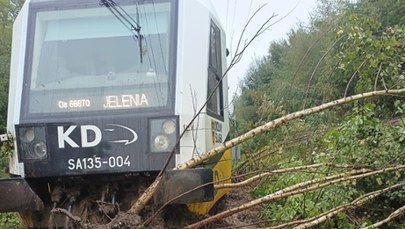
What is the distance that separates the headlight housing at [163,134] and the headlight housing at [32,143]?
3.14 feet

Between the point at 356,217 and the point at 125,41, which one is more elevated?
the point at 125,41

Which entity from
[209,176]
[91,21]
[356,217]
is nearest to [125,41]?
[91,21]

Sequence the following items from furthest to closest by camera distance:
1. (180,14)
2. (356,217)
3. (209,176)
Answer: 1. (356,217)
2. (180,14)
3. (209,176)

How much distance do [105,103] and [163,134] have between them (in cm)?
62

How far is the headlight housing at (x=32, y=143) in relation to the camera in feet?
16.2

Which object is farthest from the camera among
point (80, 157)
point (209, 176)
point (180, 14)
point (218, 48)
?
point (218, 48)

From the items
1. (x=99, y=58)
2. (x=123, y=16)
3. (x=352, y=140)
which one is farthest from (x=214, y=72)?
(x=352, y=140)

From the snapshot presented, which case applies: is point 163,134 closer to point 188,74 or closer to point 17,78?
point 188,74

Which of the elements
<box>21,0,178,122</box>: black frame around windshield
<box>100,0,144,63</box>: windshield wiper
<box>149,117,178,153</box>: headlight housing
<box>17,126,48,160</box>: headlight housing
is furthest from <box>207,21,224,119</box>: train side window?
<box>17,126,48,160</box>: headlight housing

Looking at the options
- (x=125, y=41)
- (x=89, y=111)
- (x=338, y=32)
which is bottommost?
(x=89, y=111)

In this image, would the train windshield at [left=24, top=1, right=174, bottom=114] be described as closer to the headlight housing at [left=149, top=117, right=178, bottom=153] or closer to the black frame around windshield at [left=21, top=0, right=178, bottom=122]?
the black frame around windshield at [left=21, top=0, right=178, bottom=122]

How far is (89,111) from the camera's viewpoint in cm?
498

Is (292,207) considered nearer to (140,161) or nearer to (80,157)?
(140,161)

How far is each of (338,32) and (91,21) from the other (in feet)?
9.95
